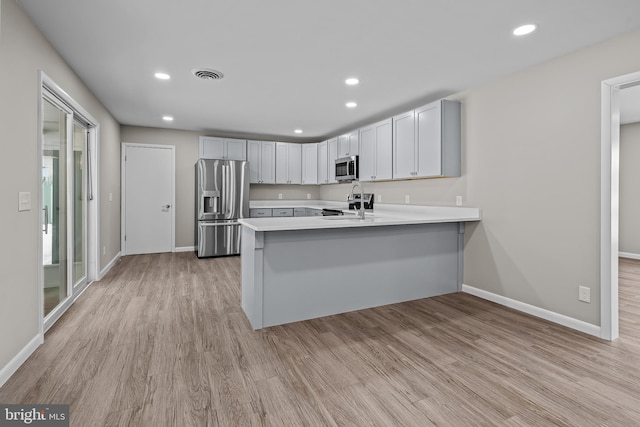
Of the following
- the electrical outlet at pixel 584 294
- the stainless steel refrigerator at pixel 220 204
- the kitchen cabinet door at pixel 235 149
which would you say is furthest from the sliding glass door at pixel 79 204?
the electrical outlet at pixel 584 294

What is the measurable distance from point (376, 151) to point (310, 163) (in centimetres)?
228

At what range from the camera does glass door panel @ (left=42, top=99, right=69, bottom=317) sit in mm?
2760

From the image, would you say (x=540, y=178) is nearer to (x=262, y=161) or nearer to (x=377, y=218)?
(x=377, y=218)

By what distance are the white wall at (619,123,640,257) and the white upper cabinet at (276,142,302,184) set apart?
5.94 m

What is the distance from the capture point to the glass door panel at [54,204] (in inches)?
109

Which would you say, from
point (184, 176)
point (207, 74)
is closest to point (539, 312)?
point (207, 74)

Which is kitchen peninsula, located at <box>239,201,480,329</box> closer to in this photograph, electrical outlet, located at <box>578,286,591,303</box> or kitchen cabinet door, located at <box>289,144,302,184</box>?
electrical outlet, located at <box>578,286,591,303</box>

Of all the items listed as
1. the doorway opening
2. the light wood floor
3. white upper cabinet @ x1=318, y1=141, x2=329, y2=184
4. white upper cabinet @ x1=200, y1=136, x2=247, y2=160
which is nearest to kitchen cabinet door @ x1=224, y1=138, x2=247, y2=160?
white upper cabinet @ x1=200, y1=136, x2=247, y2=160

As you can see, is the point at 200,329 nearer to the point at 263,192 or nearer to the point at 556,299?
the point at 556,299

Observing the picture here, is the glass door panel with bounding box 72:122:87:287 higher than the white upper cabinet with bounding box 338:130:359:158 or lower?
lower

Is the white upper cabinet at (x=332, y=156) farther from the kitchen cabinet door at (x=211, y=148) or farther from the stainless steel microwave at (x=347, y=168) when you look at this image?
the kitchen cabinet door at (x=211, y=148)

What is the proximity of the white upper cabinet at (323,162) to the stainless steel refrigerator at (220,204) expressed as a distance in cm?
151

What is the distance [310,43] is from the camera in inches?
Result: 106

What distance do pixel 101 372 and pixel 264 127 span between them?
4709 millimetres
